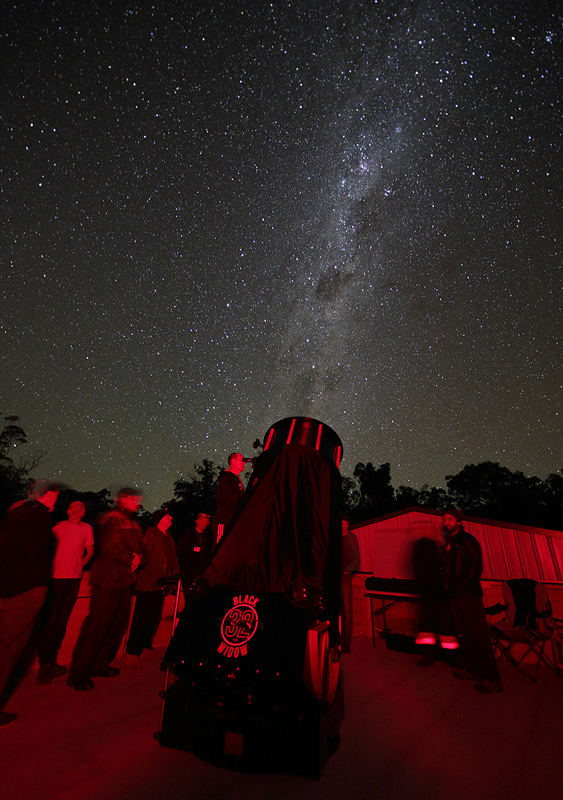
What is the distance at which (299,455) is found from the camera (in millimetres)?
2799

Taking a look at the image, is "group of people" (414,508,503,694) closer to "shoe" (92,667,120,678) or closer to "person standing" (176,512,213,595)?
"person standing" (176,512,213,595)

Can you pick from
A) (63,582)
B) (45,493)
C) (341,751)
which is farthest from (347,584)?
(45,493)

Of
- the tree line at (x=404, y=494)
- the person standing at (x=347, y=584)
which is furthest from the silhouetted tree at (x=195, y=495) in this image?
the person standing at (x=347, y=584)

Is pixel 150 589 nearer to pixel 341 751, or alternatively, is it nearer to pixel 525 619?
pixel 341 751

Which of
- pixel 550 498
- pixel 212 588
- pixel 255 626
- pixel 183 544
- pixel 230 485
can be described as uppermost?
pixel 550 498

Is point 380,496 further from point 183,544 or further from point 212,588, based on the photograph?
point 212,588

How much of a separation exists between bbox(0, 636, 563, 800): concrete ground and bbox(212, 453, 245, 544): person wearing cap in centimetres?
147

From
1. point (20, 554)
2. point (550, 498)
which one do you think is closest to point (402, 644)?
point (20, 554)

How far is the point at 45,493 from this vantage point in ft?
9.92

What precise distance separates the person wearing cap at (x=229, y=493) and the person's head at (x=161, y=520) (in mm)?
1233

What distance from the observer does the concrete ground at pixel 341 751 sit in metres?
1.77

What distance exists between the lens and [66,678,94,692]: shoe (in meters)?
3.06

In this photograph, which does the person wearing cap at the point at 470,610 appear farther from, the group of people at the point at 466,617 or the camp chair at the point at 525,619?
the camp chair at the point at 525,619

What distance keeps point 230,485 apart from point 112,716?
75.6 inches
